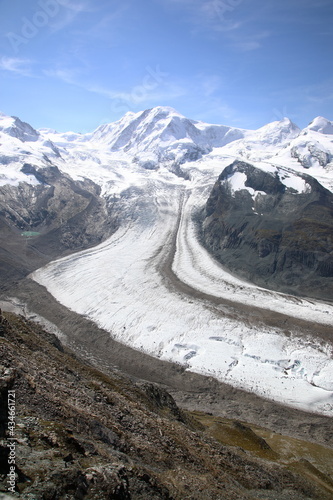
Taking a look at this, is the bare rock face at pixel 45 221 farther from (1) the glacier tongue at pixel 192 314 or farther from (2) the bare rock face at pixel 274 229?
(2) the bare rock face at pixel 274 229

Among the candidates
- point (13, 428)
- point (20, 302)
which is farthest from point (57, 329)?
point (13, 428)

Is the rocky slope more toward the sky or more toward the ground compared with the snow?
more toward the ground

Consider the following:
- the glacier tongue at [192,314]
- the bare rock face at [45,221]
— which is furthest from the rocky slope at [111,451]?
the bare rock face at [45,221]

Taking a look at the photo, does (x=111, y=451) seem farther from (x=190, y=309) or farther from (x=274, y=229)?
(x=274, y=229)

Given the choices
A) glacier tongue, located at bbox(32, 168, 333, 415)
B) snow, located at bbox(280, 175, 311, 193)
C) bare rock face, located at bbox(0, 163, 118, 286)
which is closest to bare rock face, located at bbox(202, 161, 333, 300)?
snow, located at bbox(280, 175, 311, 193)

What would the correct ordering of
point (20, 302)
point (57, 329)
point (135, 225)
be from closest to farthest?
point (57, 329) → point (20, 302) → point (135, 225)

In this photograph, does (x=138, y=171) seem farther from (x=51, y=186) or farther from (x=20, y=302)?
(x=20, y=302)

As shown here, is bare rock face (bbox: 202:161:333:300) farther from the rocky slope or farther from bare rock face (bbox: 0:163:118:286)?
the rocky slope
